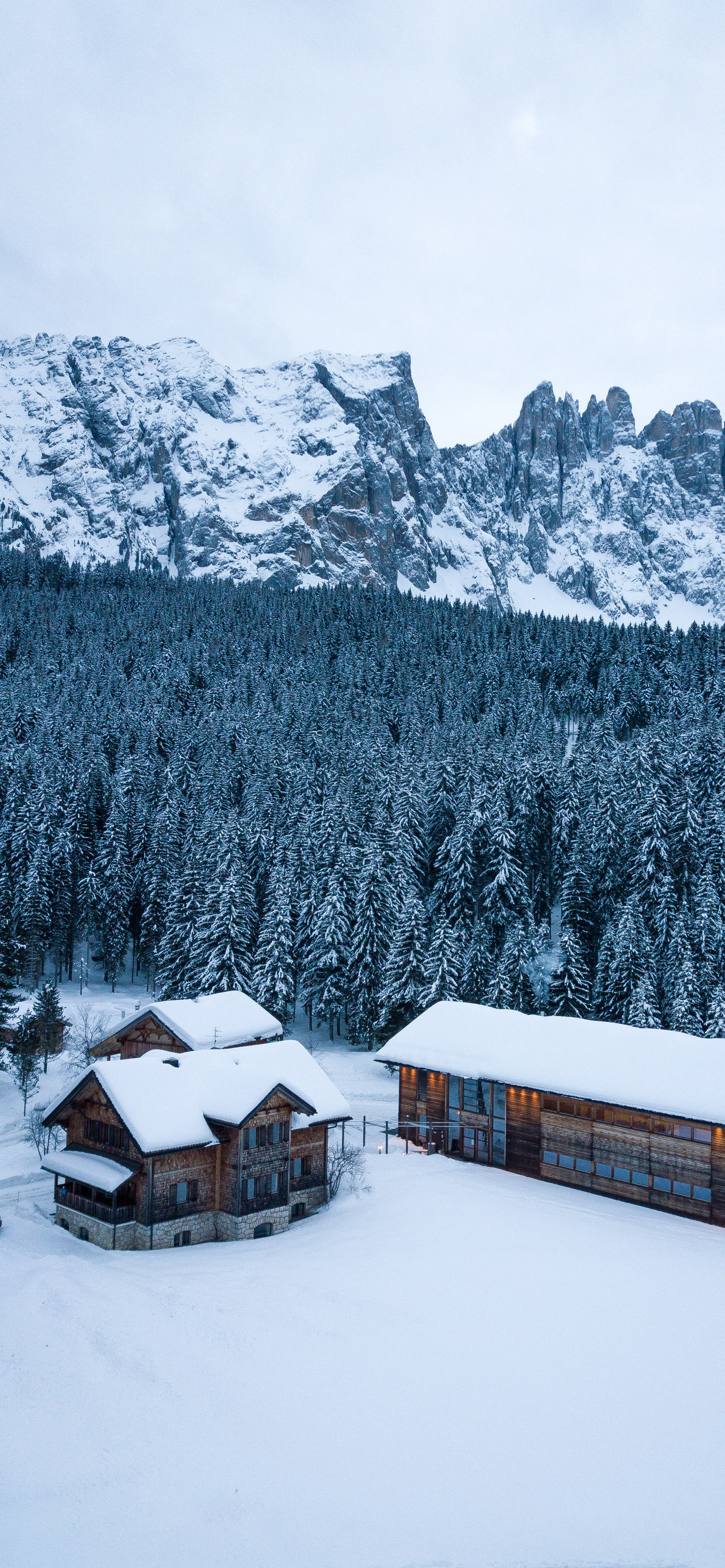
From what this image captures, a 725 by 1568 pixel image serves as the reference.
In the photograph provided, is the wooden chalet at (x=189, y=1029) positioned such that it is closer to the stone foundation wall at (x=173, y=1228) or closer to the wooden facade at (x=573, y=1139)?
the wooden facade at (x=573, y=1139)

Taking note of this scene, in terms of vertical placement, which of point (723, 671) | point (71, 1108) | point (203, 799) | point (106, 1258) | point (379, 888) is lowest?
point (106, 1258)

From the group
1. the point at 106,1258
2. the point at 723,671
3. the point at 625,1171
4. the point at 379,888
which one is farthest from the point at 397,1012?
the point at 723,671

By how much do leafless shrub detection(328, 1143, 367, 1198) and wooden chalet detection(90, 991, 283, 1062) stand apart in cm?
604

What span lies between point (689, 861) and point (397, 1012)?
80.3 ft

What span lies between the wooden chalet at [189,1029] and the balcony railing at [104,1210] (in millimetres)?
8959

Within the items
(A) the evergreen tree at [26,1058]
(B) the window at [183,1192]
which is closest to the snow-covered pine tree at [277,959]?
(A) the evergreen tree at [26,1058]

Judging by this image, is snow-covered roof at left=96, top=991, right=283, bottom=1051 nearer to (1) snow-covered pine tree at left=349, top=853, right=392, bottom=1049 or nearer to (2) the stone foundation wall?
(2) the stone foundation wall

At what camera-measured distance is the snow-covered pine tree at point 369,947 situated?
54594mm

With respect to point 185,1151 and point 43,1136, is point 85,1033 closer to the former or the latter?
point 43,1136

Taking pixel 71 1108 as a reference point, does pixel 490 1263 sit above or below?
below

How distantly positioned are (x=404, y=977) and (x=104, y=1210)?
27.1m

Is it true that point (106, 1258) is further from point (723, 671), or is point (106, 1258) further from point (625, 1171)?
point (723, 671)

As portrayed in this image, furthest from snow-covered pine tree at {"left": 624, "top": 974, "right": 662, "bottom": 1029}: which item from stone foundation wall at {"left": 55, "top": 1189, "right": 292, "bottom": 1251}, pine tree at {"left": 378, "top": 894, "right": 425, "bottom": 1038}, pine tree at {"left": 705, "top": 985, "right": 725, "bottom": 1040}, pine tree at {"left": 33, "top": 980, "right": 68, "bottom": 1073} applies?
pine tree at {"left": 33, "top": 980, "right": 68, "bottom": 1073}

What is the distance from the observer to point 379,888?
57.9 meters
